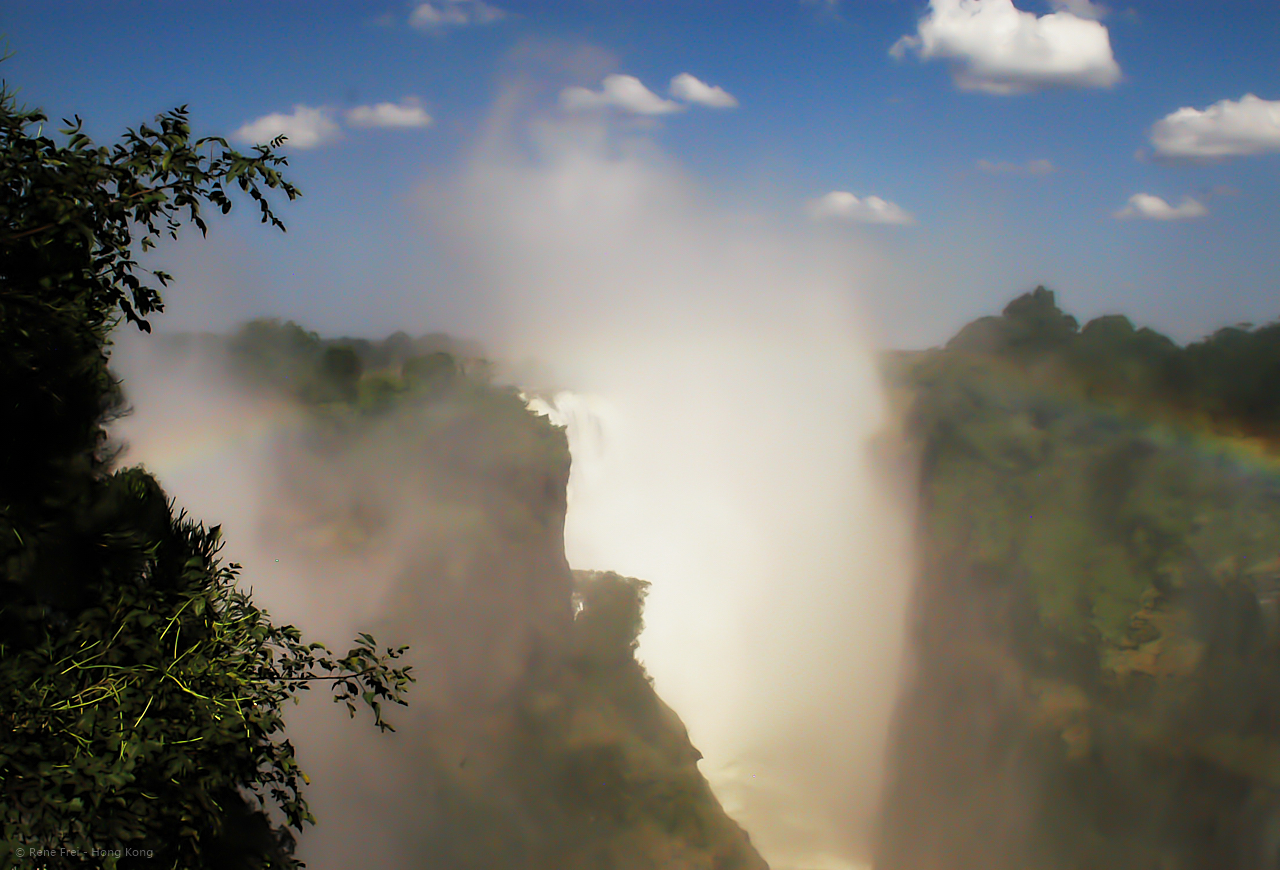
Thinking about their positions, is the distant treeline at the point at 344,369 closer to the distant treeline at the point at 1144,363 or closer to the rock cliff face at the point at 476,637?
the rock cliff face at the point at 476,637

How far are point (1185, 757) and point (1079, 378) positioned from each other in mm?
20871

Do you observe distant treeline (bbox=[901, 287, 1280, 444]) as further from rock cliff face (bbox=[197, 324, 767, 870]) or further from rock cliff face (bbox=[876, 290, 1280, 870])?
rock cliff face (bbox=[197, 324, 767, 870])

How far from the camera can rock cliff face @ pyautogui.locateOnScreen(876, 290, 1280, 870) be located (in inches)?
1119

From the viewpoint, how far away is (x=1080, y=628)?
1407 inches

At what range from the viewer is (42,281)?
4.59 m

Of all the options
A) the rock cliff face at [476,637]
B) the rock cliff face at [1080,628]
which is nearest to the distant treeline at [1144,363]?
the rock cliff face at [1080,628]

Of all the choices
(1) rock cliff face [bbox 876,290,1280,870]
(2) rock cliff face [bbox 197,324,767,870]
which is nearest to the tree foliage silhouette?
(2) rock cliff face [bbox 197,324,767,870]

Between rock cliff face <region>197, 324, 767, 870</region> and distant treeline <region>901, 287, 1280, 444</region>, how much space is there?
27.2 m

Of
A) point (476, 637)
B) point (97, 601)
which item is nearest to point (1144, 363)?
point (476, 637)

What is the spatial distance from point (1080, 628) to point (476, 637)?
2920 cm

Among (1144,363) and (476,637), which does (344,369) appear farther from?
(1144,363)

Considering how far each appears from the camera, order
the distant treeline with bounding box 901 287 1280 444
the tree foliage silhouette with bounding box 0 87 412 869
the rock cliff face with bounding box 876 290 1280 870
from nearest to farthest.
A: the tree foliage silhouette with bounding box 0 87 412 869 → the rock cliff face with bounding box 876 290 1280 870 → the distant treeline with bounding box 901 287 1280 444

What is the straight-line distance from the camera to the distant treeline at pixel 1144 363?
33750 mm

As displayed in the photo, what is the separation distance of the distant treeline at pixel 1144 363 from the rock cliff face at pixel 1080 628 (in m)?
0.16
